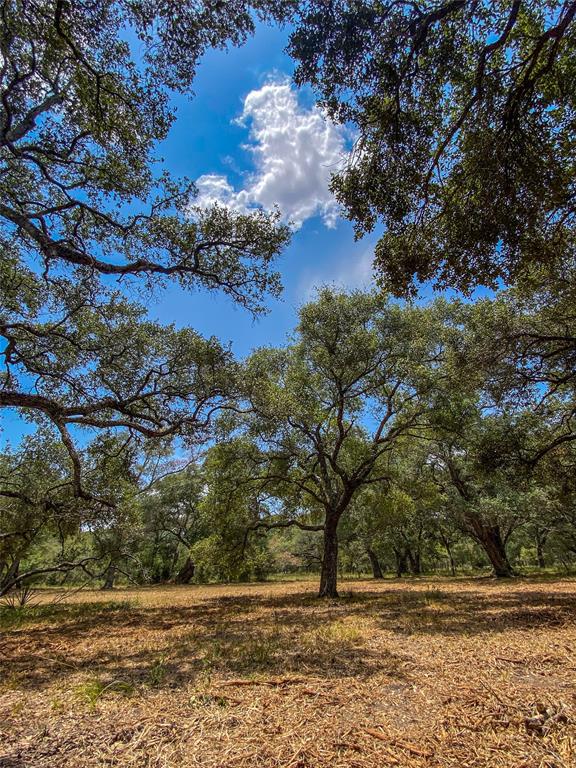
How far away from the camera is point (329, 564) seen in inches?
611

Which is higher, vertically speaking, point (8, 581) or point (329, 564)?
point (8, 581)

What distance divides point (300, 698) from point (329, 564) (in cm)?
1266

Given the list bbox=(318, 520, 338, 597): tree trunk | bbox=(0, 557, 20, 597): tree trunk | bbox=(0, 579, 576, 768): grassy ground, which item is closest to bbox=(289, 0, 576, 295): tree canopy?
bbox=(0, 579, 576, 768): grassy ground

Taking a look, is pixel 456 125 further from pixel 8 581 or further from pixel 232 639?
pixel 8 581

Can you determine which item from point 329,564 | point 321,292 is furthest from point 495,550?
point 321,292

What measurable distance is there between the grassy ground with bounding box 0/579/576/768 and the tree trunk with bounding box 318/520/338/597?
8.12 m

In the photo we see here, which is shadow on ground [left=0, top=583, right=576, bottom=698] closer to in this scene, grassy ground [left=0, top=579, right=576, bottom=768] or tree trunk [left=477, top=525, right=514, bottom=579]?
grassy ground [left=0, top=579, right=576, bottom=768]

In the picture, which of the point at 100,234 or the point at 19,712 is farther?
the point at 100,234

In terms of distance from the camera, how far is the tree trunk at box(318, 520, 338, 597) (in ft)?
49.9

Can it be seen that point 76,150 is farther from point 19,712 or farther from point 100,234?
point 19,712

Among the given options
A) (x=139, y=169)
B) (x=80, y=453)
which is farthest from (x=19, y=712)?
(x=80, y=453)

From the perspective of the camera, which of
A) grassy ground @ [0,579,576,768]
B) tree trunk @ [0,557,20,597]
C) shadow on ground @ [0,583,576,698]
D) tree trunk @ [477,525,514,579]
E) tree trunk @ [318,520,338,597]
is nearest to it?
grassy ground @ [0,579,576,768]

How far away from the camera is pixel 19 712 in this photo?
3.57 m

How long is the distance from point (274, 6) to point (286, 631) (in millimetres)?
10889
